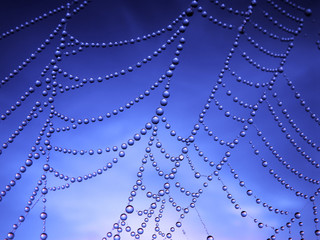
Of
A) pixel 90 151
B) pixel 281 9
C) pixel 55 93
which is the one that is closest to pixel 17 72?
pixel 55 93

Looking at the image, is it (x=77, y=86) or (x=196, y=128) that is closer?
(x=77, y=86)

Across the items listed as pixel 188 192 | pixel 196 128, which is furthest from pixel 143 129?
pixel 188 192

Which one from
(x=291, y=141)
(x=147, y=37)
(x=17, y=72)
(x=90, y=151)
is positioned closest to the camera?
(x=147, y=37)

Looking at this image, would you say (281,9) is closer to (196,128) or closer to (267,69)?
(267,69)

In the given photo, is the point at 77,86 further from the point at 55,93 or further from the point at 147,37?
the point at 147,37

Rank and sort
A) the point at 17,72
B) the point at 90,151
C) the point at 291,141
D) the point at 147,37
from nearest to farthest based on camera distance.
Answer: the point at 147,37 < the point at 17,72 < the point at 90,151 < the point at 291,141

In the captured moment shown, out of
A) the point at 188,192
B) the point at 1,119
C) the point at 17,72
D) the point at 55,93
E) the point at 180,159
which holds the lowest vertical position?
the point at 188,192

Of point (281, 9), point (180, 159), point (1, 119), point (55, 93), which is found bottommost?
point (180, 159)

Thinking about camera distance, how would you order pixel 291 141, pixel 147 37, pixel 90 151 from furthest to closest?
1. pixel 291 141
2. pixel 90 151
3. pixel 147 37

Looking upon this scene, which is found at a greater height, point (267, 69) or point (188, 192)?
point (267, 69)
